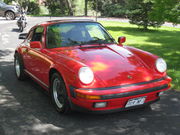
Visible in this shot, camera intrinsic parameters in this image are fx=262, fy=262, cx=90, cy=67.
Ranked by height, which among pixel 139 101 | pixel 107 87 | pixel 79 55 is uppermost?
pixel 79 55

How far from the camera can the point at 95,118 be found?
421 cm

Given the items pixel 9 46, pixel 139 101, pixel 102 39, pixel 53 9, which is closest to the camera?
pixel 139 101

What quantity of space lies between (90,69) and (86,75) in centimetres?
13

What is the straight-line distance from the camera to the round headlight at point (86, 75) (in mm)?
3786

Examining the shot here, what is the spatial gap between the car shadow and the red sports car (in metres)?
0.25

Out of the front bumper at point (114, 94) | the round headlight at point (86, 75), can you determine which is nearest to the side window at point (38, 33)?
the round headlight at point (86, 75)

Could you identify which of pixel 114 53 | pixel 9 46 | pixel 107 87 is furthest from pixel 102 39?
pixel 9 46

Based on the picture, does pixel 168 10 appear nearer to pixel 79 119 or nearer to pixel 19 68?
pixel 19 68

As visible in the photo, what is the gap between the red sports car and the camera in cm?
379

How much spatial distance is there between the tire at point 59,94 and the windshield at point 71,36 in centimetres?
81

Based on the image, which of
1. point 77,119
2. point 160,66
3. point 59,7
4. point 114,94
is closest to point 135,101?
point 114,94

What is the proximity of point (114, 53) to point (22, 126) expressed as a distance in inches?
76.9

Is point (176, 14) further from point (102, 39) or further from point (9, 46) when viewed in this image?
point (9, 46)

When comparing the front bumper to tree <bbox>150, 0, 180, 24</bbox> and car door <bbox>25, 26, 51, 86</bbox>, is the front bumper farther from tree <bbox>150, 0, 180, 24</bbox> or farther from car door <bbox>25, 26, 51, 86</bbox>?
tree <bbox>150, 0, 180, 24</bbox>
